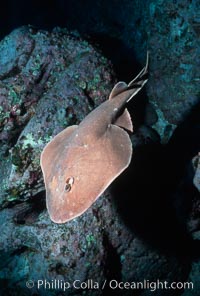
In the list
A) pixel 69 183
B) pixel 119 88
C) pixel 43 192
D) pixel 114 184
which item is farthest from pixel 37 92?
pixel 69 183

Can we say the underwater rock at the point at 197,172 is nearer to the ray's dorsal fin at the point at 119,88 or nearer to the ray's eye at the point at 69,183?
the ray's dorsal fin at the point at 119,88

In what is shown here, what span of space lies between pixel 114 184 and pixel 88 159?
1567 mm

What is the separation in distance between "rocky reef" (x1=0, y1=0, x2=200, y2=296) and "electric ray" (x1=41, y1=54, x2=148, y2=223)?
1.10 metres

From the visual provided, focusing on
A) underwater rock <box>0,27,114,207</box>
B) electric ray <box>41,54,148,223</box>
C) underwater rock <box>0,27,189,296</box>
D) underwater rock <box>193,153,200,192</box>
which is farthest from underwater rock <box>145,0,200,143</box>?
electric ray <box>41,54,148,223</box>

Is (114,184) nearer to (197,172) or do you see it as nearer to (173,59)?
(197,172)

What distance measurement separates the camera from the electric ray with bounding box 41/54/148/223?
2.53 metres

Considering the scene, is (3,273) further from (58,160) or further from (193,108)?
(193,108)

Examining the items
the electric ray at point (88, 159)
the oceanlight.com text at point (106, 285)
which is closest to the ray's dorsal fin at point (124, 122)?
the electric ray at point (88, 159)

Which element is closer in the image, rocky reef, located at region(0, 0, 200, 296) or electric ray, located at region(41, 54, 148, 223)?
electric ray, located at region(41, 54, 148, 223)

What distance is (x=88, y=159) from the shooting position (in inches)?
108

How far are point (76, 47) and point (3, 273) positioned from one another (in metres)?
4.16

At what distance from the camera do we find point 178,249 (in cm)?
485

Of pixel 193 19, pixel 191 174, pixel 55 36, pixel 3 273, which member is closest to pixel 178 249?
pixel 191 174

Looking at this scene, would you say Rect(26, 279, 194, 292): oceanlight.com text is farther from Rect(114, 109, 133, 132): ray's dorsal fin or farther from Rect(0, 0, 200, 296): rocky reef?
Rect(114, 109, 133, 132): ray's dorsal fin
